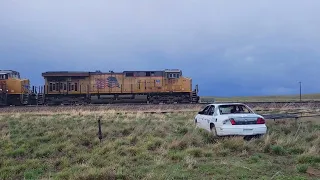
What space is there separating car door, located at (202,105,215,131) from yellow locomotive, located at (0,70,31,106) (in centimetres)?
2702

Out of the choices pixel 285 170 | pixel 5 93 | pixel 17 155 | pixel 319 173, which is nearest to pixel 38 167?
pixel 17 155

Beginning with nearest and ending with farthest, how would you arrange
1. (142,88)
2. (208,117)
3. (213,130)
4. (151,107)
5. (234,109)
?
1. (213,130)
2. (208,117)
3. (234,109)
4. (151,107)
5. (142,88)

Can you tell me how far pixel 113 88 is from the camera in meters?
38.2

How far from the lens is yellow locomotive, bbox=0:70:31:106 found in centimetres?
3506

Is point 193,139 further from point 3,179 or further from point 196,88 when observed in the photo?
point 196,88

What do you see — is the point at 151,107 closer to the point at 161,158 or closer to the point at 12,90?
the point at 12,90

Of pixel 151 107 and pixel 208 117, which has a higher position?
pixel 208 117

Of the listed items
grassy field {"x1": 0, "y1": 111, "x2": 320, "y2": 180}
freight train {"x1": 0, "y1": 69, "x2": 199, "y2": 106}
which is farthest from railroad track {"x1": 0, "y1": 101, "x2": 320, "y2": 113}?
grassy field {"x1": 0, "y1": 111, "x2": 320, "y2": 180}

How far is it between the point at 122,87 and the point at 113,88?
1.01 metres

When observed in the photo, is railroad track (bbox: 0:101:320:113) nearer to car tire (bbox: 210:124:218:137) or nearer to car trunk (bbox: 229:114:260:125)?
car tire (bbox: 210:124:218:137)

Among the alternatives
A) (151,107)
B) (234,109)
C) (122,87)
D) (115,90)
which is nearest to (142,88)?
(122,87)

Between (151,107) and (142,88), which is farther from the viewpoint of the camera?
(142,88)

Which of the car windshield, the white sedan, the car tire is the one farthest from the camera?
the car windshield

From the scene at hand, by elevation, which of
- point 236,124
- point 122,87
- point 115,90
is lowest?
point 236,124
